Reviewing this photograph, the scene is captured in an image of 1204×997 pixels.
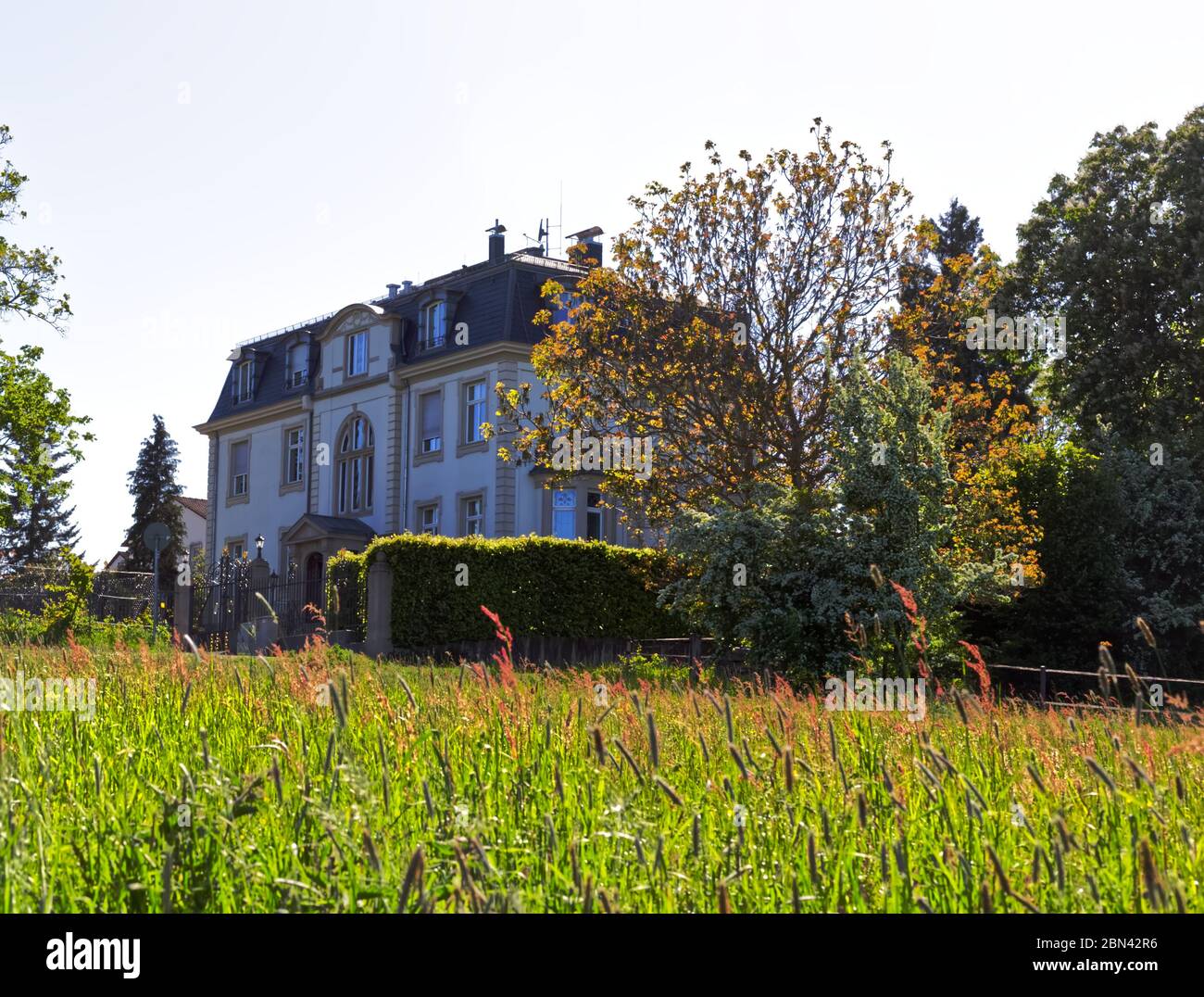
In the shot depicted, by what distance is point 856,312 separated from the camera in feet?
80.5

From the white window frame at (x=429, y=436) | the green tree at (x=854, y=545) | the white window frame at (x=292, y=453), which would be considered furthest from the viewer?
the white window frame at (x=292, y=453)

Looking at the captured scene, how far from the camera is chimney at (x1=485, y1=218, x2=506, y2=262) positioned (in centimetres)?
4984

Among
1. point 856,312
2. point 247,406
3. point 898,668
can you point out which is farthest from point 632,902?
point 247,406

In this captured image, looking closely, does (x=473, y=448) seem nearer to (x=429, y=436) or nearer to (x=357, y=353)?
(x=429, y=436)

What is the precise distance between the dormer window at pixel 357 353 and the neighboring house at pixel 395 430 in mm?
58

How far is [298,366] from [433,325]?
8373 millimetres

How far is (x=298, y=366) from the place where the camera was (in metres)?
51.4

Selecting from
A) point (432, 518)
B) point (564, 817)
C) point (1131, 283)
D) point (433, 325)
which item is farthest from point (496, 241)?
point (564, 817)

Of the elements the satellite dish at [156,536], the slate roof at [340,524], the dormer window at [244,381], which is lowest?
the satellite dish at [156,536]

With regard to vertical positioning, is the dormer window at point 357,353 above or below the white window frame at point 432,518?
above

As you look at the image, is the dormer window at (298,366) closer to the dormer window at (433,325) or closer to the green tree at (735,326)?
the dormer window at (433,325)

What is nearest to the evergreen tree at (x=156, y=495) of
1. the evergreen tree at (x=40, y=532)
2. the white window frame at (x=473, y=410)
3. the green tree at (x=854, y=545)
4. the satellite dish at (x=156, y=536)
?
the evergreen tree at (x=40, y=532)

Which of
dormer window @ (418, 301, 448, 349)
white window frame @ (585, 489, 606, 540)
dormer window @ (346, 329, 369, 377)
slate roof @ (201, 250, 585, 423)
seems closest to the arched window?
dormer window @ (346, 329, 369, 377)

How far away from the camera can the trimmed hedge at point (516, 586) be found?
1027 inches
